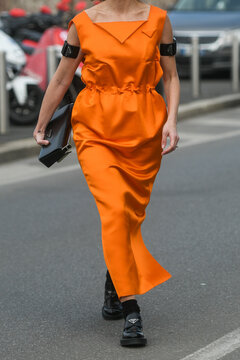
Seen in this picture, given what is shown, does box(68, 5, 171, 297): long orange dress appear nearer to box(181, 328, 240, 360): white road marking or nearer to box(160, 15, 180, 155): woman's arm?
box(160, 15, 180, 155): woman's arm

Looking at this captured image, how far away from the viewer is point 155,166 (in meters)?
4.86

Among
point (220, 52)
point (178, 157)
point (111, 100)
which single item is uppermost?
point (111, 100)

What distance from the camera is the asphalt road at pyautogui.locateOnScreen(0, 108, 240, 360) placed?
468cm

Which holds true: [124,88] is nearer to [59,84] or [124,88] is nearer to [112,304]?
[59,84]

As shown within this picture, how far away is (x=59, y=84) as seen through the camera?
483 cm

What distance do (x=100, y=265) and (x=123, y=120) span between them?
71.1 inches

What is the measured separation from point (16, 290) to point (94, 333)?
0.98 metres

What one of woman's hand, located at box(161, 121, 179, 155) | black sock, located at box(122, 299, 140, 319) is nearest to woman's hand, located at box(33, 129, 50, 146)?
woman's hand, located at box(161, 121, 179, 155)

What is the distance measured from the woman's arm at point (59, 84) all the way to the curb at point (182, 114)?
18.9 ft

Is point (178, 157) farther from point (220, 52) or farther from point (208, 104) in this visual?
point (220, 52)

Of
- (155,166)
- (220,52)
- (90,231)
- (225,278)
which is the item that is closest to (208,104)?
(220,52)

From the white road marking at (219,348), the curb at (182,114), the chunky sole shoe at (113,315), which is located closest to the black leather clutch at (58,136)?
the chunky sole shoe at (113,315)

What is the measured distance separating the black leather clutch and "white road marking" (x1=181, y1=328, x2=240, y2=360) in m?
1.16

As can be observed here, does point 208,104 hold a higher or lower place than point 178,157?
lower
